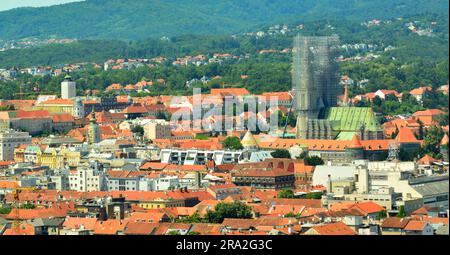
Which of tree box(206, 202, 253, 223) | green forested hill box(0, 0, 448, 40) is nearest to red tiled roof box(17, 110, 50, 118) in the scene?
tree box(206, 202, 253, 223)

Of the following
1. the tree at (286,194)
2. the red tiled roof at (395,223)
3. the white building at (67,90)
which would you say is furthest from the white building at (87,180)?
the white building at (67,90)

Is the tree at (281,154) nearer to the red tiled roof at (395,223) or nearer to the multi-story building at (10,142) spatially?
the multi-story building at (10,142)

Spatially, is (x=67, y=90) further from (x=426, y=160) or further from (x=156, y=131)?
(x=426, y=160)

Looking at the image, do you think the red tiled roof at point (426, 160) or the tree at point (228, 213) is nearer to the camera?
the tree at point (228, 213)

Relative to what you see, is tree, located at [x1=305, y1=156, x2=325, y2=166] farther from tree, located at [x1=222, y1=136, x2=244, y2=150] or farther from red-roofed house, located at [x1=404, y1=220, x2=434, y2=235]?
red-roofed house, located at [x1=404, y1=220, x2=434, y2=235]

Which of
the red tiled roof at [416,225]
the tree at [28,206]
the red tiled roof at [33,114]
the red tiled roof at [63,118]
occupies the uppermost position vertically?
the red tiled roof at [416,225]

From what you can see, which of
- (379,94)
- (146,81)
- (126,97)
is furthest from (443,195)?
(146,81)
